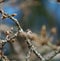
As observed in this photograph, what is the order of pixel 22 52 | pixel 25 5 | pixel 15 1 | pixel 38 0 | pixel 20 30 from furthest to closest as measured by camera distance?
pixel 38 0 < pixel 25 5 < pixel 15 1 < pixel 22 52 < pixel 20 30

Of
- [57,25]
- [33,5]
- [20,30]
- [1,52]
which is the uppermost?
[20,30]

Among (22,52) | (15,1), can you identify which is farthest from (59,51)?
(15,1)

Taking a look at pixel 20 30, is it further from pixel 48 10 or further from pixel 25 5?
pixel 48 10

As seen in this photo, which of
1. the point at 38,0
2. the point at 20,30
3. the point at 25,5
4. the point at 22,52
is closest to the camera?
the point at 20,30

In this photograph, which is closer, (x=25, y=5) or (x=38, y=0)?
(x=25, y=5)

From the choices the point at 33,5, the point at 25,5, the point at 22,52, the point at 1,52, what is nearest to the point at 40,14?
the point at 33,5

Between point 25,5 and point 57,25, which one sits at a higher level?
point 25,5

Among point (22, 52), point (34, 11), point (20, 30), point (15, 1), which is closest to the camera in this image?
point (20, 30)

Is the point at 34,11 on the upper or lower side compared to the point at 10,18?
lower

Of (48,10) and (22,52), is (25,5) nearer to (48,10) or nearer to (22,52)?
(48,10)
